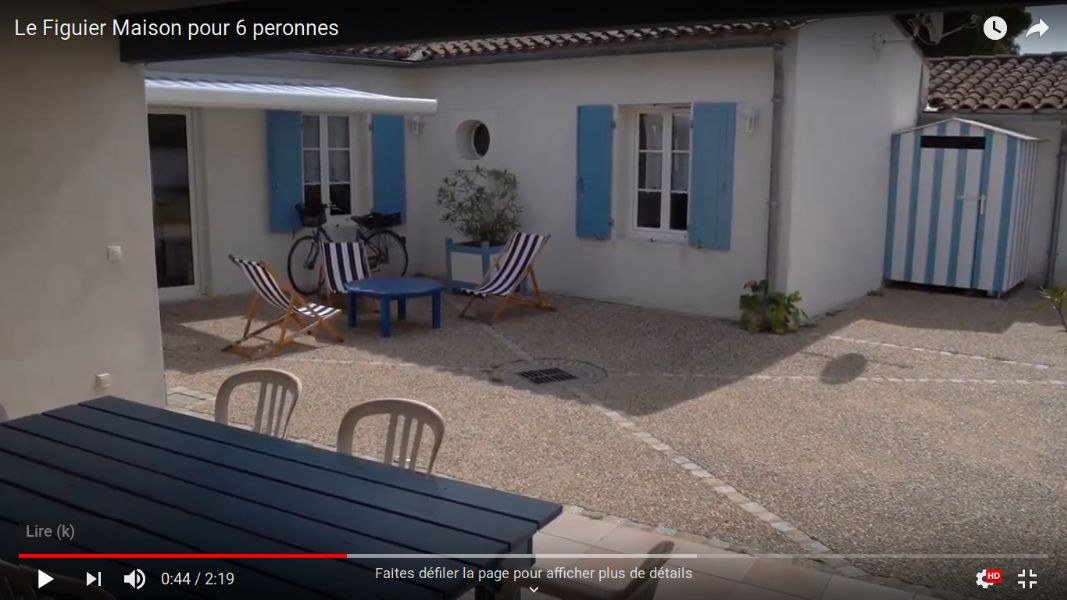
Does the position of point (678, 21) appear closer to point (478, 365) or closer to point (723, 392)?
point (723, 392)

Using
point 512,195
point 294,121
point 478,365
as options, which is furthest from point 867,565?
point 294,121

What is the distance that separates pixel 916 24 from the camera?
53.9 ft

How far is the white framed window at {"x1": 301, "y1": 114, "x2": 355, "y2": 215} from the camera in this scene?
47.7 feet

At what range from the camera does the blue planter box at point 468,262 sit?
1381 centimetres

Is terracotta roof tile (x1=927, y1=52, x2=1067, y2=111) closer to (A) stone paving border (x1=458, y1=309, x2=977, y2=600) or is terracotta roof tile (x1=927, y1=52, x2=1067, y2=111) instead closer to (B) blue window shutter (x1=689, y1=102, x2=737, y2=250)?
(B) blue window shutter (x1=689, y1=102, x2=737, y2=250)

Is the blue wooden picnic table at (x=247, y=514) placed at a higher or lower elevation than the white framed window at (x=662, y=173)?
lower

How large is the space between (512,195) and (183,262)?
15.6ft

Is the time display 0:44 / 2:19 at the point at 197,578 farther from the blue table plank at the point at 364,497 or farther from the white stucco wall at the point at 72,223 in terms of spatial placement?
the white stucco wall at the point at 72,223

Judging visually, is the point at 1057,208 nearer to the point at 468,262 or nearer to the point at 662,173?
the point at 662,173

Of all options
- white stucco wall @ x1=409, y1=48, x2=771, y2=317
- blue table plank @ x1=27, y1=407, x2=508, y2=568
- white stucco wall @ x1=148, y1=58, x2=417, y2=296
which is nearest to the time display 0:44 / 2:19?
blue table plank @ x1=27, y1=407, x2=508, y2=568

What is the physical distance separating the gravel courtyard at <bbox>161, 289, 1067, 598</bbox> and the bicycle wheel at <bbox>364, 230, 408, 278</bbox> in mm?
2330

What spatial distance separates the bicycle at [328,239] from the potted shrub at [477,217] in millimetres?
934

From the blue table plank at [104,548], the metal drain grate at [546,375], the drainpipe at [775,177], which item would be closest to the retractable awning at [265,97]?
the metal drain grate at [546,375]

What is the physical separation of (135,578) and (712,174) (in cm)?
1019
